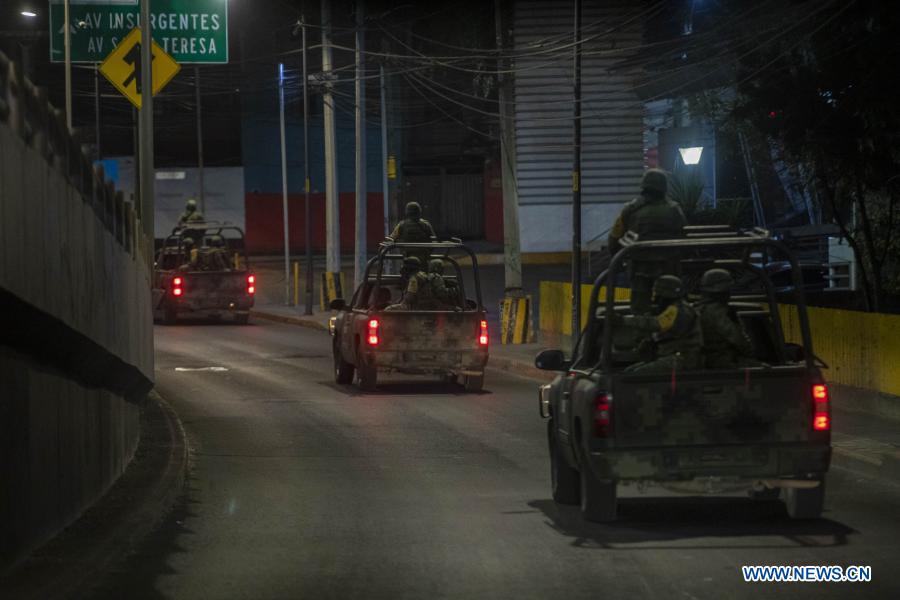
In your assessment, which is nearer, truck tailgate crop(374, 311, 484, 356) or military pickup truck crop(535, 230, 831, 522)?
military pickup truck crop(535, 230, 831, 522)

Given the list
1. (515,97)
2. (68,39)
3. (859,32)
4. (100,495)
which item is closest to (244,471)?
(100,495)

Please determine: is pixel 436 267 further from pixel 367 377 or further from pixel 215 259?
pixel 215 259

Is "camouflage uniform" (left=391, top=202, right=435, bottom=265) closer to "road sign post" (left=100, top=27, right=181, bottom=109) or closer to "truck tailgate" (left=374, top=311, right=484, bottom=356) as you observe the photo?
"truck tailgate" (left=374, top=311, right=484, bottom=356)

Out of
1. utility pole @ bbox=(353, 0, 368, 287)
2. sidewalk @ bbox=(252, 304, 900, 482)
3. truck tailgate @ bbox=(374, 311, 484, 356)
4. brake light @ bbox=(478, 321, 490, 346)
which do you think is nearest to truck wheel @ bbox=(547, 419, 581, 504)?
sidewalk @ bbox=(252, 304, 900, 482)

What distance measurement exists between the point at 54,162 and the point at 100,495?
2.90 m

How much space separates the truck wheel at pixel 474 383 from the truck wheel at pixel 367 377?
4.28 ft

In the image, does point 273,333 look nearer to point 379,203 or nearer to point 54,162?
point 54,162

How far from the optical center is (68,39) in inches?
821

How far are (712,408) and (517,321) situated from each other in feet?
60.2

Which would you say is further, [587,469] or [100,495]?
[100,495]

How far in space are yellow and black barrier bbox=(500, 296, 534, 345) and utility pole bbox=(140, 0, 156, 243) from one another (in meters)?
10.9

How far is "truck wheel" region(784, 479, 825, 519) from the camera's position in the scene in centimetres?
1036

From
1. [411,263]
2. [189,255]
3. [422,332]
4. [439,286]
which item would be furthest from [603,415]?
[189,255]

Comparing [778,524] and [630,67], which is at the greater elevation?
[630,67]
